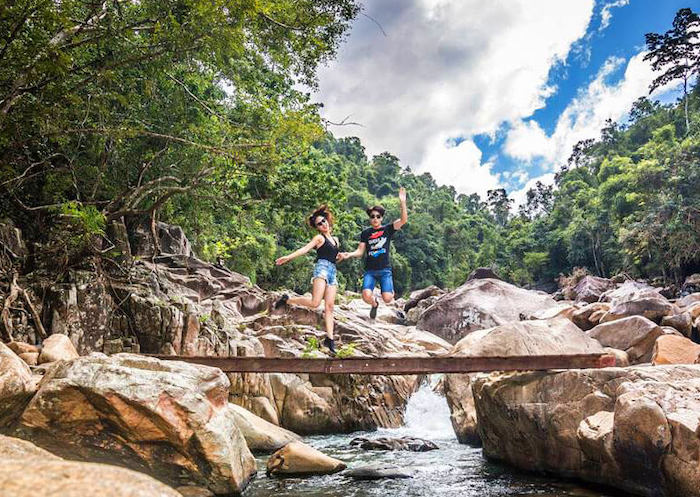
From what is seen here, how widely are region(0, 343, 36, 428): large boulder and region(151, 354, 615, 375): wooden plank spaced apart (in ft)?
7.54

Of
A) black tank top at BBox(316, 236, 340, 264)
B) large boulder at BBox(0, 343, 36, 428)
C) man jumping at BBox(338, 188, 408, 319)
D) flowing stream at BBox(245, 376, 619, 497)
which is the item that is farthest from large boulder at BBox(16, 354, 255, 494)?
man jumping at BBox(338, 188, 408, 319)

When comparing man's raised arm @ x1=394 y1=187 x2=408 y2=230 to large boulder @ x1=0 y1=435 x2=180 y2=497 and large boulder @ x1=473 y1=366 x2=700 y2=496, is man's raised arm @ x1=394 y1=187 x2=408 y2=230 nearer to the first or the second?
large boulder @ x1=473 y1=366 x2=700 y2=496

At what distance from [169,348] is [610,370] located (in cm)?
901

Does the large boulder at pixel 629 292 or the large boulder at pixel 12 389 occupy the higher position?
the large boulder at pixel 629 292

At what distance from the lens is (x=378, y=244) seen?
7773 mm

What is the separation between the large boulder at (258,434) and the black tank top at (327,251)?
3143mm

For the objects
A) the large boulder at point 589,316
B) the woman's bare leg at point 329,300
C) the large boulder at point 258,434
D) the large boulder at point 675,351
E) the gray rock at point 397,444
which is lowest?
the gray rock at point 397,444

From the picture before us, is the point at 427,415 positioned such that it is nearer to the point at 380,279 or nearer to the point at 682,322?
the point at 380,279

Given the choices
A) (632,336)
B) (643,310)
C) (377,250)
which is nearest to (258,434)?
(377,250)

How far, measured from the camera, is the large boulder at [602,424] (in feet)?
15.9

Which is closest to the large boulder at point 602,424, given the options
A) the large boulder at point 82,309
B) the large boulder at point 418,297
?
the large boulder at point 82,309

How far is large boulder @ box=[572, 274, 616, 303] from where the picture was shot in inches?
1262

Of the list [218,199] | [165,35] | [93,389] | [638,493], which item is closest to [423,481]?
[638,493]

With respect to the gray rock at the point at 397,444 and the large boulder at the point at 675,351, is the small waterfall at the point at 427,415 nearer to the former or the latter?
the gray rock at the point at 397,444
